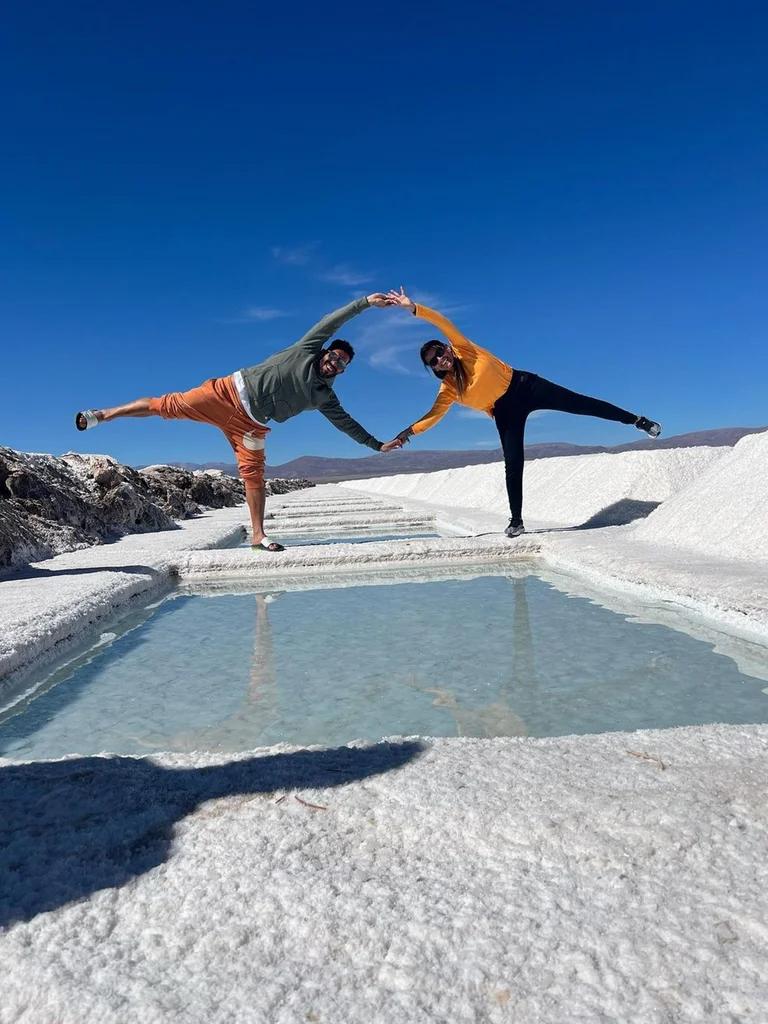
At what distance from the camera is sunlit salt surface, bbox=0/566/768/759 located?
1774 millimetres

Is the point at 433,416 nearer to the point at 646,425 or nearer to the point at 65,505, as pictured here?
the point at 646,425

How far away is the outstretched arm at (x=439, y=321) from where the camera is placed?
4664 millimetres

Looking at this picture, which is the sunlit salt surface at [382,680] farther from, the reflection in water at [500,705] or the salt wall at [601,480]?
the salt wall at [601,480]

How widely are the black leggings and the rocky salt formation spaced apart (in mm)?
3982

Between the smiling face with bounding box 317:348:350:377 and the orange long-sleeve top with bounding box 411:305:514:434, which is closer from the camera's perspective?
the smiling face with bounding box 317:348:350:377

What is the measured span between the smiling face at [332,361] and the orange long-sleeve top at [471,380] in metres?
0.78

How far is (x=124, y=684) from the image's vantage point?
2.33 m

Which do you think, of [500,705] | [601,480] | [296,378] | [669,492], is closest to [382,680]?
[500,705]

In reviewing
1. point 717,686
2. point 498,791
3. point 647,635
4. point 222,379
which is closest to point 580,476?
point 222,379

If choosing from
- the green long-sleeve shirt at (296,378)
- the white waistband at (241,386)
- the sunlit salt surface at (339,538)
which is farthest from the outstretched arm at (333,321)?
the sunlit salt surface at (339,538)

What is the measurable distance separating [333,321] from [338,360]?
268mm

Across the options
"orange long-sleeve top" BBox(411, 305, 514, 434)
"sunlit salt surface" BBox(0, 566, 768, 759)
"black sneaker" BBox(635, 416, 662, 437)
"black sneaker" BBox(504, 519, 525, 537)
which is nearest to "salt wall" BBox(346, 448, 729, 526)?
"black sneaker" BBox(635, 416, 662, 437)

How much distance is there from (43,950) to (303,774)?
0.53 meters

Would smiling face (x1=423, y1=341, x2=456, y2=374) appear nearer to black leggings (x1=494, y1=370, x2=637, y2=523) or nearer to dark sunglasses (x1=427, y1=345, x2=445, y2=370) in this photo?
dark sunglasses (x1=427, y1=345, x2=445, y2=370)
